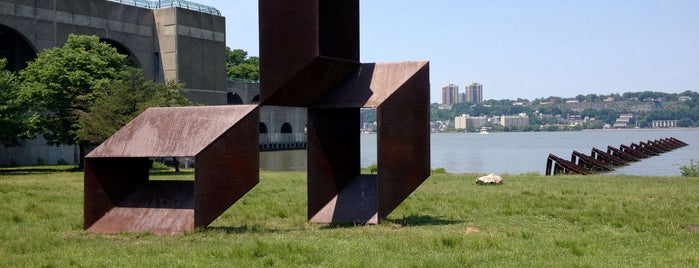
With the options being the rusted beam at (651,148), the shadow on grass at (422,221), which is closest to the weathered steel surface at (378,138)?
the shadow on grass at (422,221)

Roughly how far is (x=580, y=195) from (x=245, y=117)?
11.2m

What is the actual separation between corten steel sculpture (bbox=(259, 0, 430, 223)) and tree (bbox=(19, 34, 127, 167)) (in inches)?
1071

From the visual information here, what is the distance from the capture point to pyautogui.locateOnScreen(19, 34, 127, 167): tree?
1654 inches

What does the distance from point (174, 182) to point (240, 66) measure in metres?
105

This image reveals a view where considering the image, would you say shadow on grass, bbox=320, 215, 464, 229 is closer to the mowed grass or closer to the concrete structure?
the mowed grass

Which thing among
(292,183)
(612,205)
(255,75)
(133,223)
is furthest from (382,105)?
(255,75)

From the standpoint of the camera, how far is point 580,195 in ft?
73.0

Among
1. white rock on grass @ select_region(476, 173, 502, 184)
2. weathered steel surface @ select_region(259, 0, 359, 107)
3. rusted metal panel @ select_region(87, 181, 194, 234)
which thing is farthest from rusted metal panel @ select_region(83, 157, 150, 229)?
A: white rock on grass @ select_region(476, 173, 502, 184)

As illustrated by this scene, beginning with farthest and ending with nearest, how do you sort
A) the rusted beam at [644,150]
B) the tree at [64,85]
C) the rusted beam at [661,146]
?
the rusted beam at [661,146]
the rusted beam at [644,150]
the tree at [64,85]

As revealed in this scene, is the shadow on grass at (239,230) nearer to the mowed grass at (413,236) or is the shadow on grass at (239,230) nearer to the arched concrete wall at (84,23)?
the mowed grass at (413,236)

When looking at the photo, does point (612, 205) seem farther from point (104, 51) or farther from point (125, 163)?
point (104, 51)

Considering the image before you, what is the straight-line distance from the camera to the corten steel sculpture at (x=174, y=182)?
14.1 m

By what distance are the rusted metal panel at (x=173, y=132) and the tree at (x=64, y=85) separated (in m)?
27.3

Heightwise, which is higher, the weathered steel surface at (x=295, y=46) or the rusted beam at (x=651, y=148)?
the weathered steel surface at (x=295, y=46)
